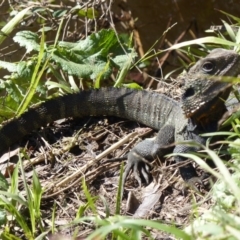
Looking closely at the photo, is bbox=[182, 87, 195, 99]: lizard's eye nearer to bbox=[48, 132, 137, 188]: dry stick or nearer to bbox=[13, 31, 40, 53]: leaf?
bbox=[48, 132, 137, 188]: dry stick

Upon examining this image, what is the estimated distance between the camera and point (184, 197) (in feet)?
14.8

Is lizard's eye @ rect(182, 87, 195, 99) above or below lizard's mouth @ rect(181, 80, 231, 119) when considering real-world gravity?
above

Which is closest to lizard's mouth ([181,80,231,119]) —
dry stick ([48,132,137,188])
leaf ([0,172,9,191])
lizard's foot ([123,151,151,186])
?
lizard's foot ([123,151,151,186])

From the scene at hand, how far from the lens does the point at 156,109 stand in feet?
18.5

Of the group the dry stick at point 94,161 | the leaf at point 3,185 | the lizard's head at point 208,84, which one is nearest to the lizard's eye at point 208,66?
the lizard's head at point 208,84

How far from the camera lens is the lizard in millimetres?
4730

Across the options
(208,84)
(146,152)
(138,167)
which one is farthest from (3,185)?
(208,84)

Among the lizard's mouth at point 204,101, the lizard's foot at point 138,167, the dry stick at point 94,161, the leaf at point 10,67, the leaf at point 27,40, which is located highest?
the leaf at point 27,40

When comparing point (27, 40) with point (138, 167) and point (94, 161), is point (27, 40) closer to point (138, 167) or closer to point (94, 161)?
point (94, 161)

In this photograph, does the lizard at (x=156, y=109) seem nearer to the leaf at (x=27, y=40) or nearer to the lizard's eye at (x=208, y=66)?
the lizard's eye at (x=208, y=66)

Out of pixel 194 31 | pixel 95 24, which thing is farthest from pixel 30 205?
pixel 194 31

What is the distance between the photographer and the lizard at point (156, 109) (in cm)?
473

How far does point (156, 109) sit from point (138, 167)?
826 millimetres

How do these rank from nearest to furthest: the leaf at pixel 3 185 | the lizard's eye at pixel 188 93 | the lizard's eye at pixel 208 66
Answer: the leaf at pixel 3 185 < the lizard's eye at pixel 208 66 < the lizard's eye at pixel 188 93
